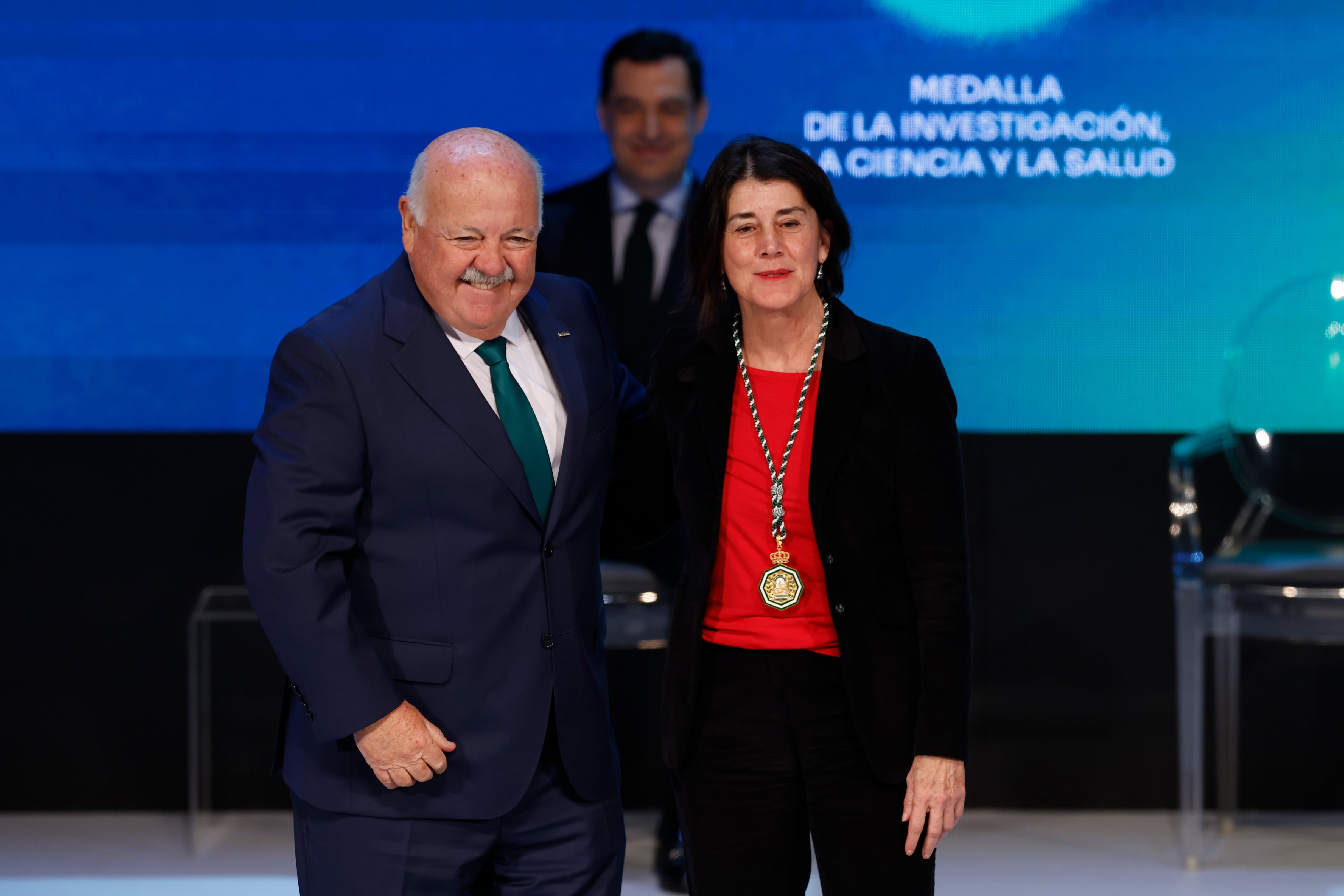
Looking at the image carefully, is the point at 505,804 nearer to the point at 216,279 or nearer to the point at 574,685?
the point at 574,685

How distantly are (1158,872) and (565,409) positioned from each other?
2.49 m

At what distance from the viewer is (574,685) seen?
1.96 meters

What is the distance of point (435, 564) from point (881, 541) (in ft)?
2.08

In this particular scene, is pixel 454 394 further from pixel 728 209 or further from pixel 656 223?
pixel 656 223

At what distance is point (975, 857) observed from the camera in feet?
12.2

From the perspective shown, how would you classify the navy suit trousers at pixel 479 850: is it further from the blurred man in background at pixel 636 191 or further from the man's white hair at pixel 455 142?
the blurred man in background at pixel 636 191

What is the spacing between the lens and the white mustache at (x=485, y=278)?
1844 millimetres

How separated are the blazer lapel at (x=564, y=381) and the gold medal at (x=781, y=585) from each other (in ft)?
1.03

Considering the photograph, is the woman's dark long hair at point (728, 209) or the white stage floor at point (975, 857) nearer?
the woman's dark long hair at point (728, 209)

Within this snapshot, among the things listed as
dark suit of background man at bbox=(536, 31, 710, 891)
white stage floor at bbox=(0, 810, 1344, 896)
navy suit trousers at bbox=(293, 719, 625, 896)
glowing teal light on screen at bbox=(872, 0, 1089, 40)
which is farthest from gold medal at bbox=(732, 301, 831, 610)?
glowing teal light on screen at bbox=(872, 0, 1089, 40)

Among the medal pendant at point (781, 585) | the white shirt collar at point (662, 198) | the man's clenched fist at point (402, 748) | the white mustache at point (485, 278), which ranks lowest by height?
the man's clenched fist at point (402, 748)

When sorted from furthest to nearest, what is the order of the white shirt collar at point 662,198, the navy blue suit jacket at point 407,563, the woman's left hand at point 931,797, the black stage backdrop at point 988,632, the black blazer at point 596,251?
the black stage backdrop at point 988,632, the white shirt collar at point 662,198, the black blazer at point 596,251, the woman's left hand at point 931,797, the navy blue suit jacket at point 407,563

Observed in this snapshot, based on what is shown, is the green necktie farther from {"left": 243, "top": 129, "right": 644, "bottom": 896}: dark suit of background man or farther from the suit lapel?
the suit lapel

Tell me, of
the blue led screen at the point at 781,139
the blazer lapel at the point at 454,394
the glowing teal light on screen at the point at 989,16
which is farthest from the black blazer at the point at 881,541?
the glowing teal light on screen at the point at 989,16
